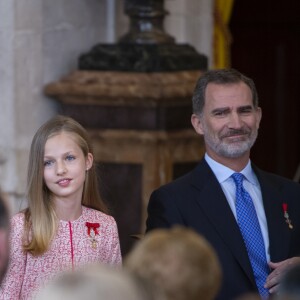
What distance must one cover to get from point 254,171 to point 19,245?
809 millimetres

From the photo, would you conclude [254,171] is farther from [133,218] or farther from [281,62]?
[281,62]

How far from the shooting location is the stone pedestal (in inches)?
244

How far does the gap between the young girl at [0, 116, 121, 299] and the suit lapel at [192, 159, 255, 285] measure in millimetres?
288

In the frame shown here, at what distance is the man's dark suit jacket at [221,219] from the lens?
3.76 m

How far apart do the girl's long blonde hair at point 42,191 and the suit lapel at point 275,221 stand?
503 mm

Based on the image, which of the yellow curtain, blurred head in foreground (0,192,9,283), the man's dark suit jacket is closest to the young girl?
the man's dark suit jacket

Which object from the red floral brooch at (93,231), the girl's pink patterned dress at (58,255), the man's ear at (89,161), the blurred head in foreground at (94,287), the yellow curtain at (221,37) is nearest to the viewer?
the blurred head in foreground at (94,287)

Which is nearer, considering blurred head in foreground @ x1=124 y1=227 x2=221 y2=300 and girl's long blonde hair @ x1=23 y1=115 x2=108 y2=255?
blurred head in foreground @ x1=124 y1=227 x2=221 y2=300

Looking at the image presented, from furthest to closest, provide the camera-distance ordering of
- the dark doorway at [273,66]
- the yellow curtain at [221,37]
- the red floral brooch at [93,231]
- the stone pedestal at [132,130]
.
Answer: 1. the dark doorway at [273,66]
2. the yellow curtain at [221,37]
3. the stone pedestal at [132,130]
4. the red floral brooch at [93,231]

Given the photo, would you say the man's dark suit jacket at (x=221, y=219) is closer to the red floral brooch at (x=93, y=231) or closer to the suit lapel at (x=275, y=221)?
the suit lapel at (x=275, y=221)

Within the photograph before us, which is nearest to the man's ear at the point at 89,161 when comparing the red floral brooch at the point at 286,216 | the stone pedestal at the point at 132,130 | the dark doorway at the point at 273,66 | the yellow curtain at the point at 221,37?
the red floral brooch at the point at 286,216

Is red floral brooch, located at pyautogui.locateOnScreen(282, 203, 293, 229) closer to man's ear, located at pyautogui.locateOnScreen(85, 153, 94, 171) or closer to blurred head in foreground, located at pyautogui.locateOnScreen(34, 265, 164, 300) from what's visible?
man's ear, located at pyautogui.locateOnScreen(85, 153, 94, 171)

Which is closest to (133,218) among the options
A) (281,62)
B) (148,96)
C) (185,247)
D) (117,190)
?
(117,190)

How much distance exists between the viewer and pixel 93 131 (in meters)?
6.28
